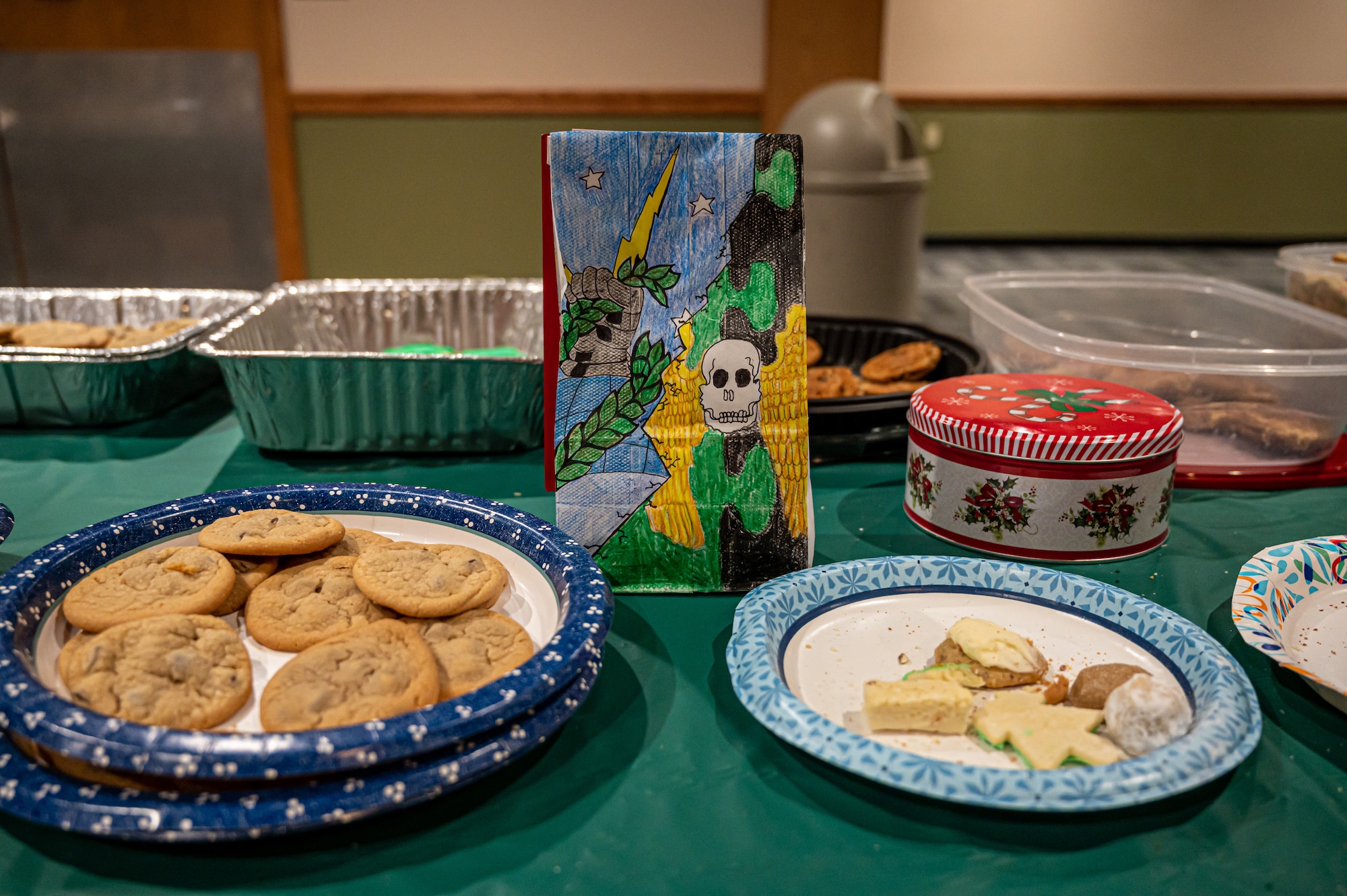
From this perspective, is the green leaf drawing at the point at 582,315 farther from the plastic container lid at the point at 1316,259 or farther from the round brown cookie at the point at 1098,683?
the plastic container lid at the point at 1316,259

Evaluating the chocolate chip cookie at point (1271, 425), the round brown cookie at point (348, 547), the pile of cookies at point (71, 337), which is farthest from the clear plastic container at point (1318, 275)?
the pile of cookies at point (71, 337)

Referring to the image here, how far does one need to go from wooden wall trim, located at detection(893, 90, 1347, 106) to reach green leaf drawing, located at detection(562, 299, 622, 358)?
565cm

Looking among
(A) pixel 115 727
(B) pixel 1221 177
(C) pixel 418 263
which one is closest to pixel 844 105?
(C) pixel 418 263

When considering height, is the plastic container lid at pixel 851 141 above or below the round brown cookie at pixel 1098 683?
above

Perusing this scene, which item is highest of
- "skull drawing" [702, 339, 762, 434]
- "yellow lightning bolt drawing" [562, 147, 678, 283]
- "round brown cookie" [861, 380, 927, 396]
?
"yellow lightning bolt drawing" [562, 147, 678, 283]

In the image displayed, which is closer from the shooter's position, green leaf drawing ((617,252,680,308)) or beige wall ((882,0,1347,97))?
green leaf drawing ((617,252,680,308))

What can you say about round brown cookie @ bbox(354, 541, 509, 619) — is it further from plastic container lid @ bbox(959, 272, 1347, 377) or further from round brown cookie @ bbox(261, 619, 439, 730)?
plastic container lid @ bbox(959, 272, 1347, 377)

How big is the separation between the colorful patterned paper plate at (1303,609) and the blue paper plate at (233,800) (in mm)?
534

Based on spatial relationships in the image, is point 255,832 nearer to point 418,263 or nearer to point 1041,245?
point 418,263

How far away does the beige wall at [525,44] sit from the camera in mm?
3115

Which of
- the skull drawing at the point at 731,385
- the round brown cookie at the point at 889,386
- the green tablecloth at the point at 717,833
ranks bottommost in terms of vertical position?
the green tablecloth at the point at 717,833

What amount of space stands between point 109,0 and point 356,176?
0.92 meters

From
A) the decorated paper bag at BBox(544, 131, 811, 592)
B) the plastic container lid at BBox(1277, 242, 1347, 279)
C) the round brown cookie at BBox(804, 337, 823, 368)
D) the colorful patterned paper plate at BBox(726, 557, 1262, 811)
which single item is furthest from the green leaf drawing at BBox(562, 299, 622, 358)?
the plastic container lid at BBox(1277, 242, 1347, 279)

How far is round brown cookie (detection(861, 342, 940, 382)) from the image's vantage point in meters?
1.31
